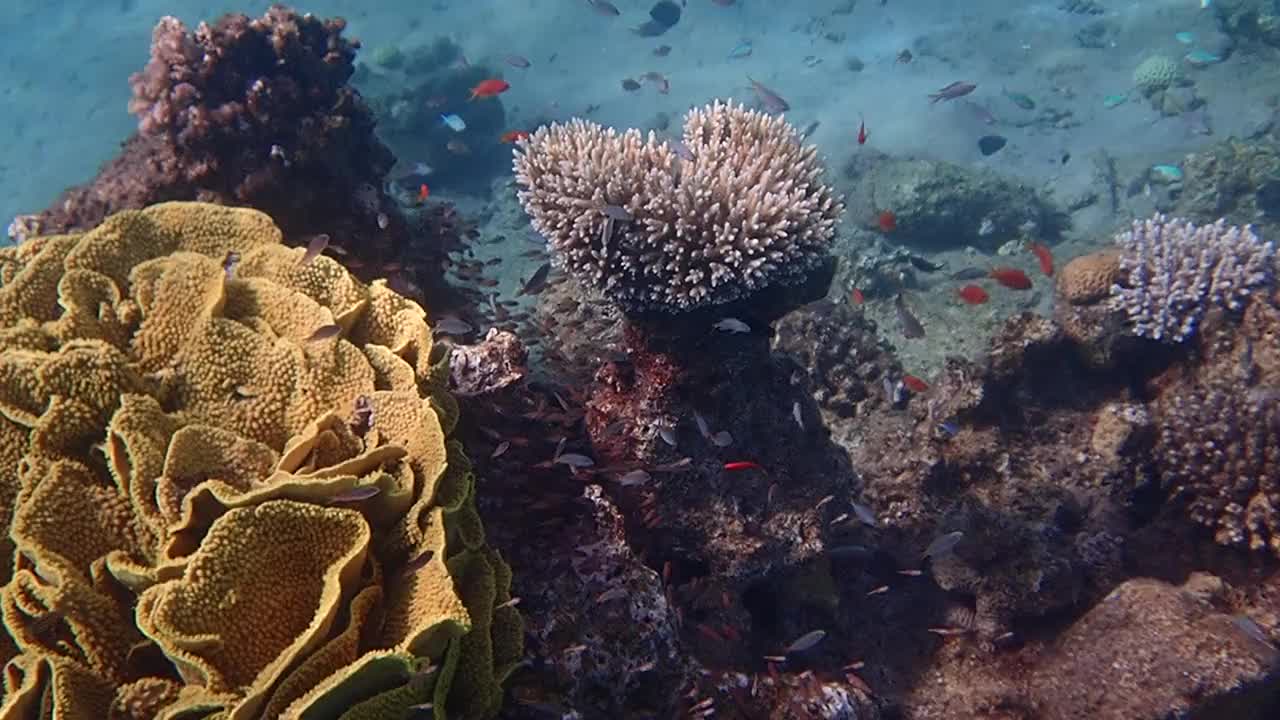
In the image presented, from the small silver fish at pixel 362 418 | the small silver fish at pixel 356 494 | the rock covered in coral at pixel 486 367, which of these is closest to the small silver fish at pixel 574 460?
the rock covered in coral at pixel 486 367

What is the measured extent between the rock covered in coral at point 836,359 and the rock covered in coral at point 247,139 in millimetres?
4291

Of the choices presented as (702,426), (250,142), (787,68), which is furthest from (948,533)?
(787,68)

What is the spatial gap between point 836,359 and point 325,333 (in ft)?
19.4

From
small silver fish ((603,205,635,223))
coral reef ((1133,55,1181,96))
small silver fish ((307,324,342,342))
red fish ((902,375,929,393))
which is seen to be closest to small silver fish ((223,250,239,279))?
small silver fish ((307,324,342,342))

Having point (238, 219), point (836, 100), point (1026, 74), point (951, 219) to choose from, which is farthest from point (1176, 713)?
point (1026, 74)

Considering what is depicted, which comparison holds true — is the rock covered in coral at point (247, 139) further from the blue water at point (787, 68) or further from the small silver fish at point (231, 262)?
the blue water at point (787, 68)

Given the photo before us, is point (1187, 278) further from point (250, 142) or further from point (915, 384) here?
point (250, 142)

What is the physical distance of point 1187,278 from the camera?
6.71 m

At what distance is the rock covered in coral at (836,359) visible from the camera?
7.82m

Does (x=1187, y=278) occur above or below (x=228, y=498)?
below

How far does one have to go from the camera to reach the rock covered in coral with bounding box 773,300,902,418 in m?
7.82

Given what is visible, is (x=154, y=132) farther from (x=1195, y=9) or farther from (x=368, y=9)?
(x=1195, y=9)

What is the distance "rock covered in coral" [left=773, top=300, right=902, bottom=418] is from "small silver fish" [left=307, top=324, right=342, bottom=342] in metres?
5.36

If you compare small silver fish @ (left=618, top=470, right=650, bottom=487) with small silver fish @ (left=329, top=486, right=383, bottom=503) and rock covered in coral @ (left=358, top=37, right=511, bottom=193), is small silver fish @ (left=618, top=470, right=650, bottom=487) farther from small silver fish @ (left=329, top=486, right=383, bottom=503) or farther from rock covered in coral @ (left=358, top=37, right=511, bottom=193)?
rock covered in coral @ (left=358, top=37, right=511, bottom=193)
